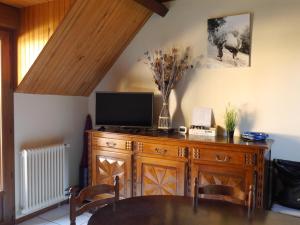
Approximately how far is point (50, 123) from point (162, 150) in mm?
1468

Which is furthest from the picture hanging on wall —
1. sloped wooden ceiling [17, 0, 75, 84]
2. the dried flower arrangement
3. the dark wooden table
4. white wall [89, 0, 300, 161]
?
the dark wooden table

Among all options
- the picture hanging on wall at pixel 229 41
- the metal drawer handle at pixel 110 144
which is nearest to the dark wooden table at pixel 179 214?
the metal drawer handle at pixel 110 144

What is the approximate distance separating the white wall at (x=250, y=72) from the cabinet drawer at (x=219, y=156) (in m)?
0.57

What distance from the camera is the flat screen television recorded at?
327 centimetres

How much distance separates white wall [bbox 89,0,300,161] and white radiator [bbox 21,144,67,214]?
4.31 feet

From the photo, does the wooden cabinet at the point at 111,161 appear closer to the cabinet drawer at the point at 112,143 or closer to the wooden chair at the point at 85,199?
the cabinet drawer at the point at 112,143

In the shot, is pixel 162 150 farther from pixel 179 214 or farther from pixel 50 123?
pixel 50 123

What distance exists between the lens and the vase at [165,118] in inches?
126

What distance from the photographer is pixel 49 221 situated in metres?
3.09

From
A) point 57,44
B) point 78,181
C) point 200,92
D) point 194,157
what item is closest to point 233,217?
point 194,157

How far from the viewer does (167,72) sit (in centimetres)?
320

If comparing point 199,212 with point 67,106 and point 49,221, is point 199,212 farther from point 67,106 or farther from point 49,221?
point 67,106

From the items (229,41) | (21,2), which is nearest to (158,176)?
(229,41)

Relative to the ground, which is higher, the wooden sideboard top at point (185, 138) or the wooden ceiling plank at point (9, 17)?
the wooden ceiling plank at point (9, 17)
